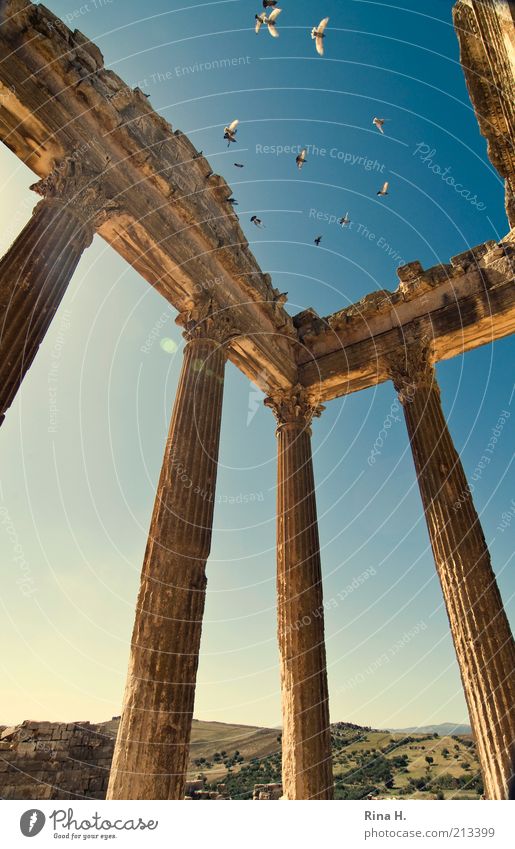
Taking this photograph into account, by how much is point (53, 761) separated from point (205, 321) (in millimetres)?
16375

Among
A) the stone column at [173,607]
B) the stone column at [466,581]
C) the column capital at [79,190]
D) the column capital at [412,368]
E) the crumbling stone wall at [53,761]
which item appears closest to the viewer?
the stone column at [173,607]

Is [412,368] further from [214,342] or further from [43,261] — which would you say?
[43,261]

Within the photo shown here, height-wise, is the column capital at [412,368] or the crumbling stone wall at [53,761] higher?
the column capital at [412,368]

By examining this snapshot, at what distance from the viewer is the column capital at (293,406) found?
639 inches

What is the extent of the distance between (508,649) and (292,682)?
5.21 meters

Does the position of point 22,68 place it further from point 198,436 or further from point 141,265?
point 198,436

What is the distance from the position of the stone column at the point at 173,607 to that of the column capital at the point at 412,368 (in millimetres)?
6431

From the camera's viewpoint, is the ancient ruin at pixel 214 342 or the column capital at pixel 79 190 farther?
the column capital at pixel 79 190

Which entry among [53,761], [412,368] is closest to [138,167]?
[412,368]

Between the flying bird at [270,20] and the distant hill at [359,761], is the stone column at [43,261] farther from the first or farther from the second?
the distant hill at [359,761]

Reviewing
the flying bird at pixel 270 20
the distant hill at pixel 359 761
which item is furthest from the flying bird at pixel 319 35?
the distant hill at pixel 359 761

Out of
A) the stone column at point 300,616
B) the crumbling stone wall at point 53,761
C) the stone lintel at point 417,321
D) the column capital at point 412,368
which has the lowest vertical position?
the crumbling stone wall at point 53,761

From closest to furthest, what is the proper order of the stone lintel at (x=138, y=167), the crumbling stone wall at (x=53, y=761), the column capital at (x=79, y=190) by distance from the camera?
the column capital at (x=79, y=190)
the stone lintel at (x=138, y=167)
the crumbling stone wall at (x=53, y=761)
